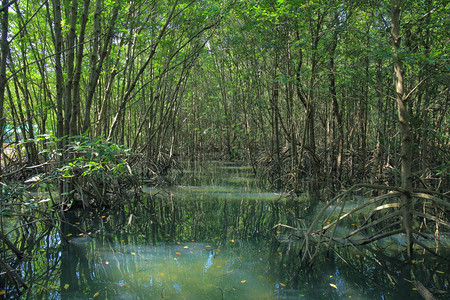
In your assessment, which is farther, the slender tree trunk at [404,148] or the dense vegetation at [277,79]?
the dense vegetation at [277,79]

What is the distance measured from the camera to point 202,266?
3523 mm

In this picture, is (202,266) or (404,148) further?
(404,148)

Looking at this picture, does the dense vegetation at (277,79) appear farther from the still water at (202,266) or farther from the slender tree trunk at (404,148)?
the still water at (202,266)

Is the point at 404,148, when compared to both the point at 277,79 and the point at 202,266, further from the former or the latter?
the point at 202,266

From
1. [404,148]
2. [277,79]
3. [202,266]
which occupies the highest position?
[277,79]

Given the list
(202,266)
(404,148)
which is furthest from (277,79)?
(202,266)

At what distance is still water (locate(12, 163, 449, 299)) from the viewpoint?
2.96 meters

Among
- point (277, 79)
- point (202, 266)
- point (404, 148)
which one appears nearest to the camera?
point (202, 266)

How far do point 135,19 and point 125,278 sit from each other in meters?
4.69

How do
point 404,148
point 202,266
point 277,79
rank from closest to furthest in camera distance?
point 202,266, point 404,148, point 277,79

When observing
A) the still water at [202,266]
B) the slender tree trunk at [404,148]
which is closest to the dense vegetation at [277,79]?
the slender tree trunk at [404,148]

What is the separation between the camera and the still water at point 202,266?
117 inches

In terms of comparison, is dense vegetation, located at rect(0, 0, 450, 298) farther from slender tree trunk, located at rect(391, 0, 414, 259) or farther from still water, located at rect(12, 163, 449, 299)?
still water, located at rect(12, 163, 449, 299)

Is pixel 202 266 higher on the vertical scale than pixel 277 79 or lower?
lower
